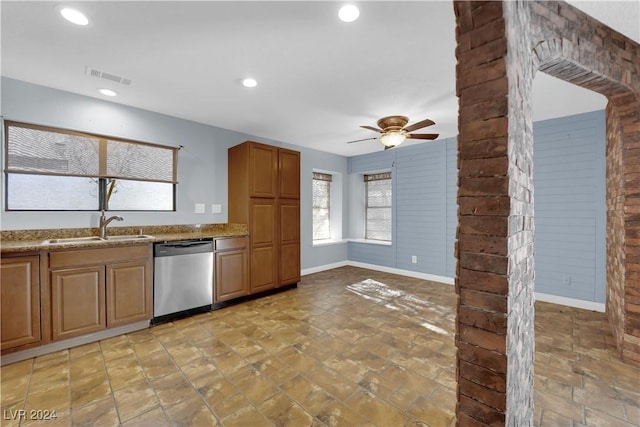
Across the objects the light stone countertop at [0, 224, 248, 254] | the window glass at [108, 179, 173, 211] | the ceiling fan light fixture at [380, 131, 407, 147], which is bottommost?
the light stone countertop at [0, 224, 248, 254]

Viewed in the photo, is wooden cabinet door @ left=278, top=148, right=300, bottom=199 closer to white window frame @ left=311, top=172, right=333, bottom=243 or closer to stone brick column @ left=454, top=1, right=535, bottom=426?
white window frame @ left=311, top=172, right=333, bottom=243

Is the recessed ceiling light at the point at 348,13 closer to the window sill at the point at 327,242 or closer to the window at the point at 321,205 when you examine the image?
the window at the point at 321,205

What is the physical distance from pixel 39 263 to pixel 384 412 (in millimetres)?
3006

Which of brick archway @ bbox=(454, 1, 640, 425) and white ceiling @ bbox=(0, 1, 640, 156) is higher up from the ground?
white ceiling @ bbox=(0, 1, 640, 156)

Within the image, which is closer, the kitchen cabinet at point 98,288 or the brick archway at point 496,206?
the brick archway at point 496,206

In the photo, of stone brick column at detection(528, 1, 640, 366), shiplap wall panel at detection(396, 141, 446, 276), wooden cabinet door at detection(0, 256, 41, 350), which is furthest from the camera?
shiplap wall panel at detection(396, 141, 446, 276)

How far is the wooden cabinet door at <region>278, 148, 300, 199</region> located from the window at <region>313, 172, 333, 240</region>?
1503mm

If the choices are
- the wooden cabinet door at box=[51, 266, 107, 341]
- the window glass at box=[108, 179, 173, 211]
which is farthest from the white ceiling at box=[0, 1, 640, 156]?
the wooden cabinet door at box=[51, 266, 107, 341]

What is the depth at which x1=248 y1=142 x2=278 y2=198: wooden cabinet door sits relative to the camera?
389cm

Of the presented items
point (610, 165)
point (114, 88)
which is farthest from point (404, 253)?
point (114, 88)

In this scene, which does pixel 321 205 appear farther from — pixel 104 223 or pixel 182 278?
pixel 104 223

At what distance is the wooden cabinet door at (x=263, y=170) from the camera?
3889 mm

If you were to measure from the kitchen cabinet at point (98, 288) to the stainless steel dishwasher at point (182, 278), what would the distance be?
0.33 ft

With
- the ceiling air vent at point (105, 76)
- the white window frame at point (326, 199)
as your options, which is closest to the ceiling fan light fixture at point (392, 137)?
the white window frame at point (326, 199)
